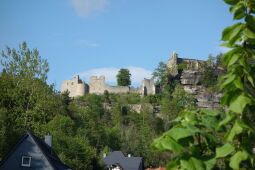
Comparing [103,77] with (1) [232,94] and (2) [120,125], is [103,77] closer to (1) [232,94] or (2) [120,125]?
(2) [120,125]

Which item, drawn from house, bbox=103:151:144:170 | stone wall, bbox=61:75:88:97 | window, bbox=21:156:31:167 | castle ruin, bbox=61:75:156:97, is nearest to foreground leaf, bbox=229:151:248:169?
window, bbox=21:156:31:167

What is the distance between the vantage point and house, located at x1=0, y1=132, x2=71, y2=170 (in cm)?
3109

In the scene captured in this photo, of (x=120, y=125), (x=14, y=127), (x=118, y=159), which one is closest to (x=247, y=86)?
(x=14, y=127)

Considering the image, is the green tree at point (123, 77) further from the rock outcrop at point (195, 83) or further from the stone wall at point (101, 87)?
the rock outcrop at point (195, 83)

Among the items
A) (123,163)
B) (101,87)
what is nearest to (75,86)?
(101,87)

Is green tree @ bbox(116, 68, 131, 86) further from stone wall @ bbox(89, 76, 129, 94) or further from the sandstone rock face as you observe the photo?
the sandstone rock face

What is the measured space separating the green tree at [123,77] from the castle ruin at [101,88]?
22.8 ft

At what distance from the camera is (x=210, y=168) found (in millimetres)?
3047

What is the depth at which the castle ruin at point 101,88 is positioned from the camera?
110 meters

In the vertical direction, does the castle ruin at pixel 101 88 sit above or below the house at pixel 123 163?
above

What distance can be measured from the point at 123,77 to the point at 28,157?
8707cm

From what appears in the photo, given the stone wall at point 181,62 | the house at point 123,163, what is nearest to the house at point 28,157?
the house at point 123,163

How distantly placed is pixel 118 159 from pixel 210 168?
5792 centimetres

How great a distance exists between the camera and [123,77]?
11775 centimetres
